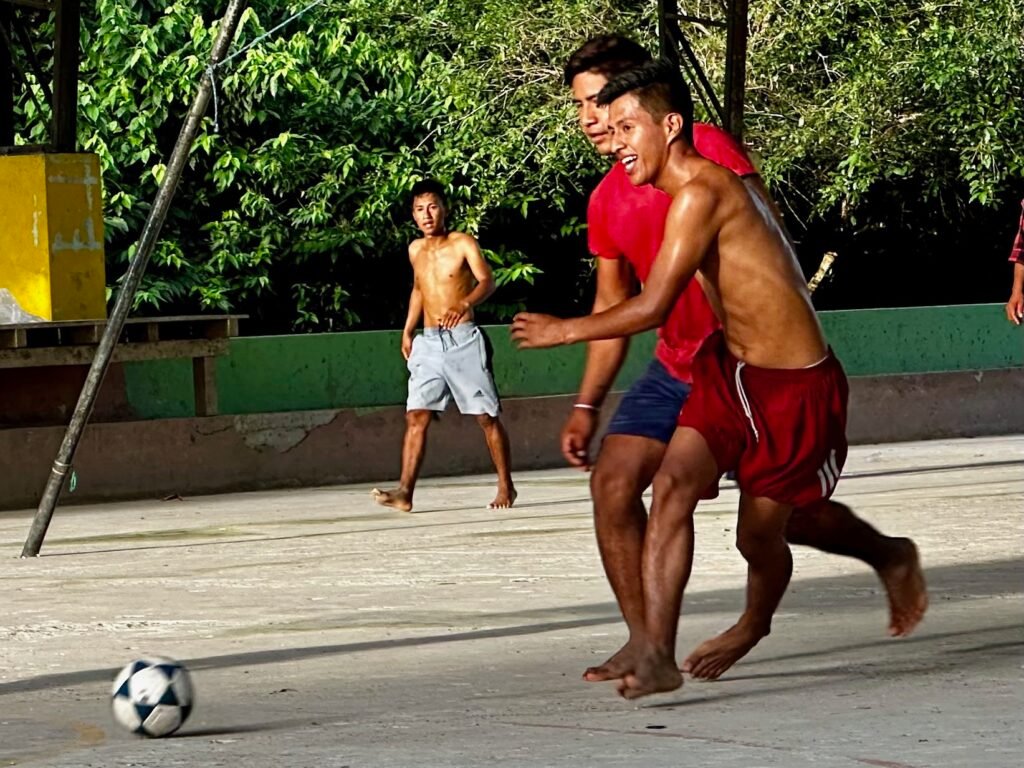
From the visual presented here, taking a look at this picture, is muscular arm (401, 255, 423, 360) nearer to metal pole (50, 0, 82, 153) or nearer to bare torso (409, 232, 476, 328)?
bare torso (409, 232, 476, 328)

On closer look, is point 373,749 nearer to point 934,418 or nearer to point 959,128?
point 934,418

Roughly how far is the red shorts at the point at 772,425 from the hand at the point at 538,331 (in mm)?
503

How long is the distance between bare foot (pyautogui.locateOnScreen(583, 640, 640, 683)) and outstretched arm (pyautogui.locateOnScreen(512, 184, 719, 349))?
0.92 m

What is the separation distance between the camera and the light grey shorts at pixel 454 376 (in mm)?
13547

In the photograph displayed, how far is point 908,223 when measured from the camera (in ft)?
90.2

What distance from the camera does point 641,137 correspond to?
6289 mm

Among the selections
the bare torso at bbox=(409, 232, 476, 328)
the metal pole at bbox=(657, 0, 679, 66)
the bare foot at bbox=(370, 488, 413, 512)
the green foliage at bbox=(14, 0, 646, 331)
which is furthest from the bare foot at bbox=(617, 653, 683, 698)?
the green foliage at bbox=(14, 0, 646, 331)

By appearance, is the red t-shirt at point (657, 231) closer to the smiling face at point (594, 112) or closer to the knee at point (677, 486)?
the smiling face at point (594, 112)

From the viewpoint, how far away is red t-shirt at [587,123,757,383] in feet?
21.8

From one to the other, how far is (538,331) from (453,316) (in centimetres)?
772

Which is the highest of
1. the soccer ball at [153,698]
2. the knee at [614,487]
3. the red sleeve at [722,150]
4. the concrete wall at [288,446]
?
the red sleeve at [722,150]

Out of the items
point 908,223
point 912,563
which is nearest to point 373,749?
point 912,563

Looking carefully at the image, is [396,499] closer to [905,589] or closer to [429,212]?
[429,212]

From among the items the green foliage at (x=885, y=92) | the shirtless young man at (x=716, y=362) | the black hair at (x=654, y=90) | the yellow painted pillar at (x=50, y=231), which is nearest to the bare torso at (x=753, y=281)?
the shirtless young man at (x=716, y=362)
